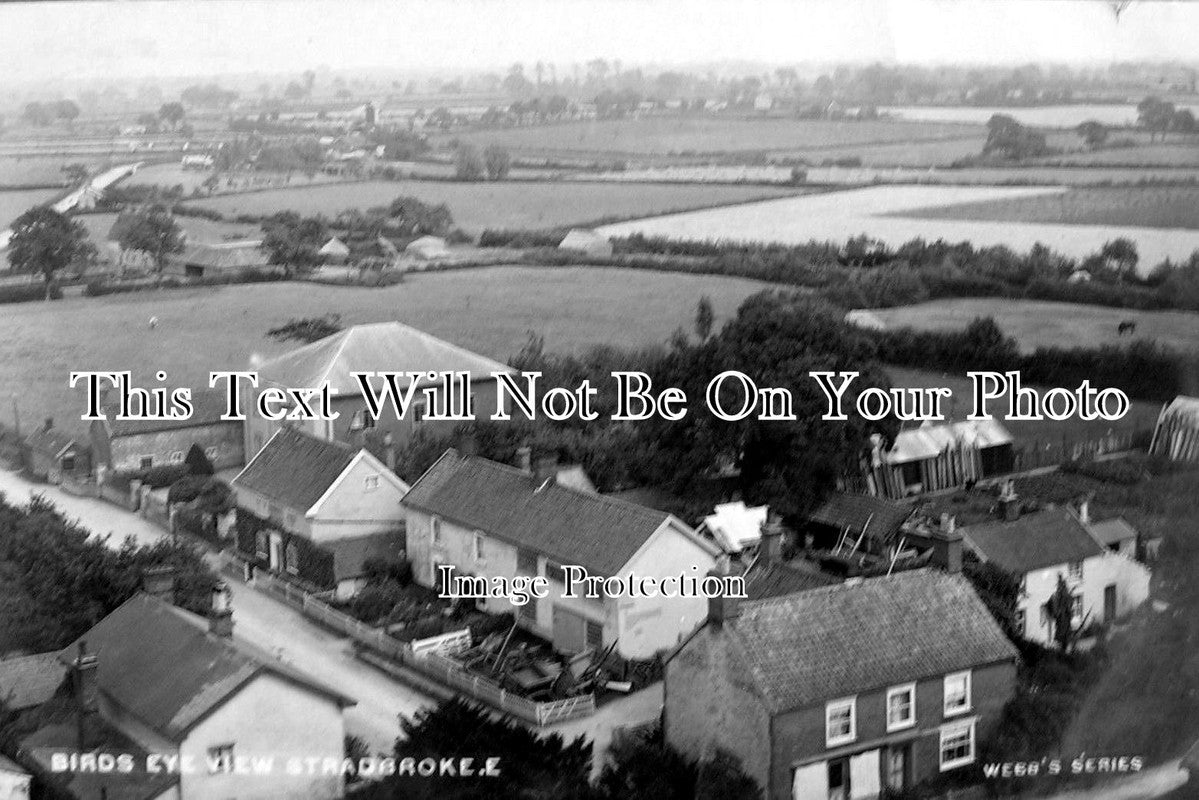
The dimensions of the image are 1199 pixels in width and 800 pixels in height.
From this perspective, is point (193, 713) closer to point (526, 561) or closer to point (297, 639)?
point (297, 639)

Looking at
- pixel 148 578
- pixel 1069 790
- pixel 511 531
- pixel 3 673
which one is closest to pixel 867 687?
pixel 1069 790

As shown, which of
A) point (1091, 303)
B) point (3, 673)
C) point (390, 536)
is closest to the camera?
point (3, 673)

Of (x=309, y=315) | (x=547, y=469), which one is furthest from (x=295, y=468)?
(x=547, y=469)

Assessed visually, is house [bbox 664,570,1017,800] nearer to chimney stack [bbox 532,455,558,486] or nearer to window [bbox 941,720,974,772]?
window [bbox 941,720,974,772]

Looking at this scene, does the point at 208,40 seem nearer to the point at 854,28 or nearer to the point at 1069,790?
the point at 854,28

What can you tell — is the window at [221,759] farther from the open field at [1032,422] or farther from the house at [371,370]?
the open field at [1032,422]

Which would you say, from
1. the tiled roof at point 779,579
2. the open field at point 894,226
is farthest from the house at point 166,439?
the tiled roof at point 779,579
